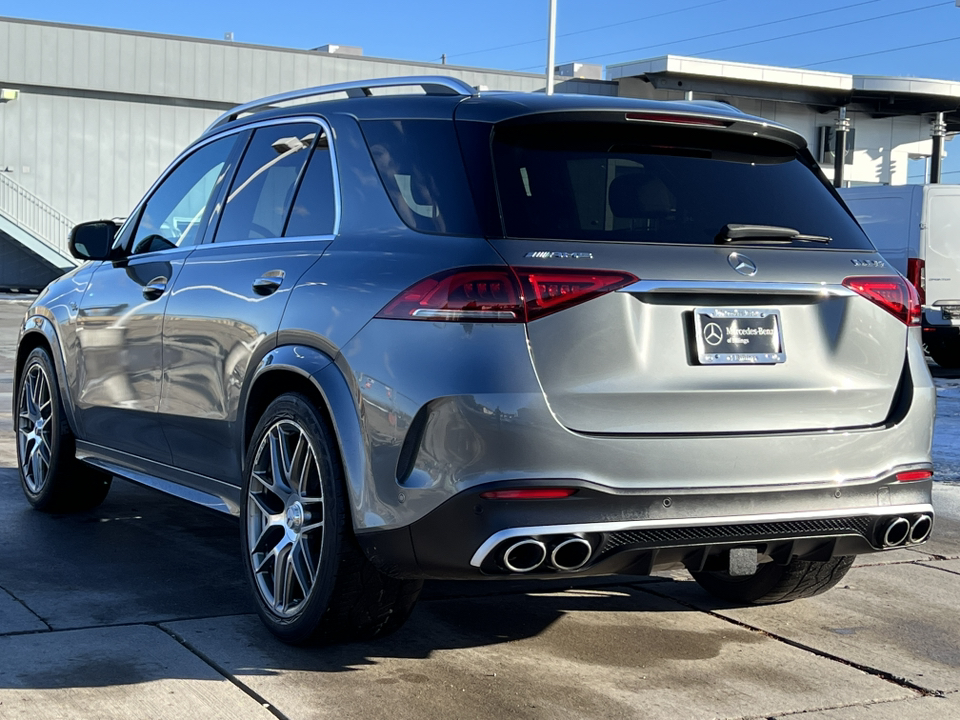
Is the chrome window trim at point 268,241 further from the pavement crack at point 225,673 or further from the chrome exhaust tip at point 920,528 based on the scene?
the chrome exhaust tip at point 920,528

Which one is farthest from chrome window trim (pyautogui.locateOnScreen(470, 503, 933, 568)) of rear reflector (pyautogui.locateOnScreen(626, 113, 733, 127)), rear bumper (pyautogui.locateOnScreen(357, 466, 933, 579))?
rear reflector (pyautogui.locateOnScreen(626, 113, 733, 127))

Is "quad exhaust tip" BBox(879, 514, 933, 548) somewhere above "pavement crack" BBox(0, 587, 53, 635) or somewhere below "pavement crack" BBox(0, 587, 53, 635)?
above

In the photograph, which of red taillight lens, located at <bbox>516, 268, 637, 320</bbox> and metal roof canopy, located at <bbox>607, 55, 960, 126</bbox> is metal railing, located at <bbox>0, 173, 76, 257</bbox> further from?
red taillight lens, located at <bbox>516, 268, 637, 320</bbox>

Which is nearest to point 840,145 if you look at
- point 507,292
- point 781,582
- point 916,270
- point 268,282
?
point 916,270

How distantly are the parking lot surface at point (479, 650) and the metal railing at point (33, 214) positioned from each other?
30.3 metres

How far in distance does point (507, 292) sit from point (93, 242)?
3108 millimetres

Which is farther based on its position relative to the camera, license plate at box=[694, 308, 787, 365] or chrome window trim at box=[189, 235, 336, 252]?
chrome window trim at box=[189, 235, 336, 252]

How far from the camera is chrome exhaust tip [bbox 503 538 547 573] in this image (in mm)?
3609

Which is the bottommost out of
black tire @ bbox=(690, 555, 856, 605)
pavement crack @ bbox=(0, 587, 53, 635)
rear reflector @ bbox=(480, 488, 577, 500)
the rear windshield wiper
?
pavement crack @ bbox=(0, 587, 53, 635)

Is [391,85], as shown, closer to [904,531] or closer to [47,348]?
[904,531]

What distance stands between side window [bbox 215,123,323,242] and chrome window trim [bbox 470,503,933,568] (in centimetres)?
160

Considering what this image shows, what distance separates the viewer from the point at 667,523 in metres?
3.72

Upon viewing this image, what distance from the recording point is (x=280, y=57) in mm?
38125

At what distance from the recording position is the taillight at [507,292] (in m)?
3.67
